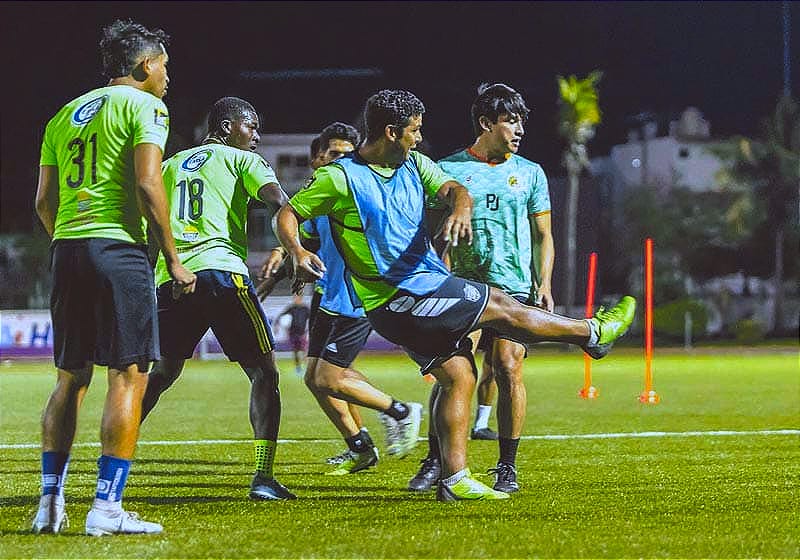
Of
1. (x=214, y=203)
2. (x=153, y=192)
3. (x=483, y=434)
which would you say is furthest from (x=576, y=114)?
(x=153, y=192)

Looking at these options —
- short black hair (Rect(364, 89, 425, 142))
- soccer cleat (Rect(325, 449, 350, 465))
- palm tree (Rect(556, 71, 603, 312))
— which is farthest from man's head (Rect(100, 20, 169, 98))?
palm tree (Rect(556, 71, 603, 312))

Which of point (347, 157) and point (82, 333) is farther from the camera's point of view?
point (347, 157)

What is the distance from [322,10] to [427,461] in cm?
6408

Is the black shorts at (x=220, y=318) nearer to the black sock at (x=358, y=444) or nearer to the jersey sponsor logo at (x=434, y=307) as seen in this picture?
the jersey sponsor logo at (x=434, y=307)

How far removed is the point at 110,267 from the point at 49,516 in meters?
1.14

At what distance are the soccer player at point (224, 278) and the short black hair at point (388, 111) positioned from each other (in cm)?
71

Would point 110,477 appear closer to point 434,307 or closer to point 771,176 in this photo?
point 434,307

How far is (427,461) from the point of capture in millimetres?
7785

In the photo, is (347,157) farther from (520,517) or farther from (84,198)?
(520,517)

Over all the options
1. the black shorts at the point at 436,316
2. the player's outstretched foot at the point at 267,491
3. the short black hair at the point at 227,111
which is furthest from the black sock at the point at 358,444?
the short black hair at the point at 227,111

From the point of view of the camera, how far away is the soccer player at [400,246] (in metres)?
6.61

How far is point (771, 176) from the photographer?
77562mm

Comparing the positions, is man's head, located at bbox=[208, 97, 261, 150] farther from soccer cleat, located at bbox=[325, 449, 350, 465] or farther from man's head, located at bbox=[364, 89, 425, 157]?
soccer cleat, located at bbox=[325, 449, 350, 465]

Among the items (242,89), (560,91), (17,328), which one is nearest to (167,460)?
(17,328)
